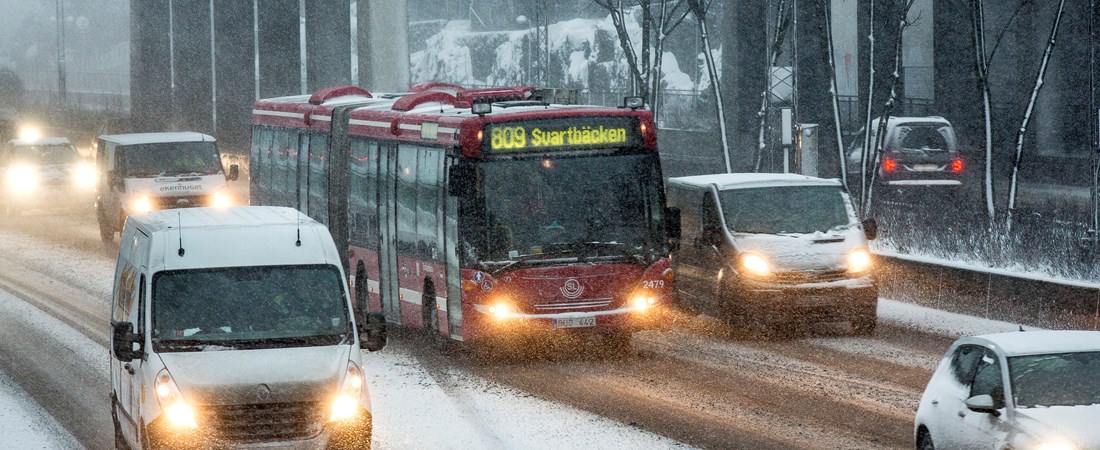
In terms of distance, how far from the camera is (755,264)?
18.6m

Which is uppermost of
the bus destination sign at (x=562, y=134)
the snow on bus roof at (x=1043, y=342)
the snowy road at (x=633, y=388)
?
the bus destination sign at (x=562, y=134)

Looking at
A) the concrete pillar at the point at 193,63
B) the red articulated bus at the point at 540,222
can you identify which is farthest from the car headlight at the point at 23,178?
the concrete pillar at the point at 193,63

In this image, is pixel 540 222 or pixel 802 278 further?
pixel 802 278

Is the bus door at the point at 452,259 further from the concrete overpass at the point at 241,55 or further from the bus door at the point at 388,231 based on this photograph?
the concrete overpass at the point at 241,55

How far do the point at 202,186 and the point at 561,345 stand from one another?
13.0 meters

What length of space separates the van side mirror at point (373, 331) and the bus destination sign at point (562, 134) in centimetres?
574

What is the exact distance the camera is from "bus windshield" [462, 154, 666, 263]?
1709 cm

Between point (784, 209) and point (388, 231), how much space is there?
14.9 feet

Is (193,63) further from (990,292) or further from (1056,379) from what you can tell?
→ (1056,379)

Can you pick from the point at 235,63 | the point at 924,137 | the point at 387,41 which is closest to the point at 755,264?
the point at 924,137

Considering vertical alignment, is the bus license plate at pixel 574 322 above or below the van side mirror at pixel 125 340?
below

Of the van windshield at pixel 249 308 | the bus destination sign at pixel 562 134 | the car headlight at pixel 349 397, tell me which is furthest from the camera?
the bus destination sign at pixel 562 134

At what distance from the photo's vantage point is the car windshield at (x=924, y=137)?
33.7 meters

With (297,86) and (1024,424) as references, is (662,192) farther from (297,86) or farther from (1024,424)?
(297,86)
